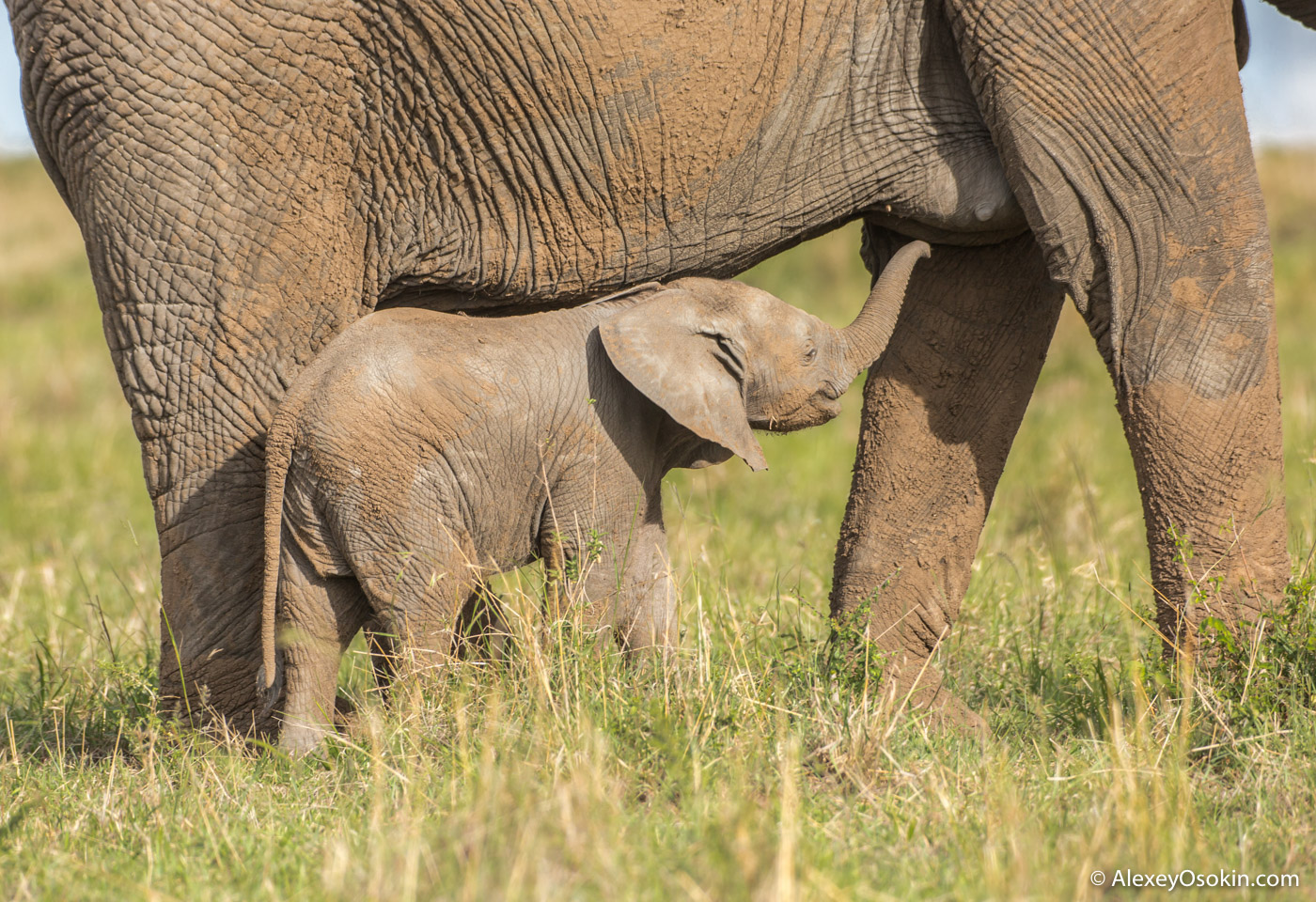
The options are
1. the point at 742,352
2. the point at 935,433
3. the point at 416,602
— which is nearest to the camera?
the point at 416,602

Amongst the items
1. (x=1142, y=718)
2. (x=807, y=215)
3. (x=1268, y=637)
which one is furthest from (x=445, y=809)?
(x=1268, y=637)

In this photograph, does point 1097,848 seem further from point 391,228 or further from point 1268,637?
point 391,228

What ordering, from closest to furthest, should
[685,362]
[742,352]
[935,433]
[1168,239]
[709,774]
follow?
[709,774] → [1168,239] → [685,362] → [742,352] → [935,433]

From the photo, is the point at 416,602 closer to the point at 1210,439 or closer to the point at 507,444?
the point at 507,444

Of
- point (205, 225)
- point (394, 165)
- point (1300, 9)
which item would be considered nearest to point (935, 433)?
point (1300, 9)

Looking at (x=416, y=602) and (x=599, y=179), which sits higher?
(x=599, y=179)

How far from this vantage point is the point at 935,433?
14.4ft

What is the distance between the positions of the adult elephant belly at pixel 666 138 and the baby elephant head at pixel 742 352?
0.14 meters

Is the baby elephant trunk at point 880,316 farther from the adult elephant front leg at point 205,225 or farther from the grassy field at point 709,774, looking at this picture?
the adult elephant front leg at point 205,225

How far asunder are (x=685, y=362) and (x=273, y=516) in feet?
3.69

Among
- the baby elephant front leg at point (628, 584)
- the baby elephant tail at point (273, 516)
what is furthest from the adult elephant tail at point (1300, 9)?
the baby elephant tail at point (273, 516)

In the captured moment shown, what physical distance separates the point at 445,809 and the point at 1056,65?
2248mm

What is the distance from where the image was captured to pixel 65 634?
552 centimetres

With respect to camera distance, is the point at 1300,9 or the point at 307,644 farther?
the point at 1300,9
